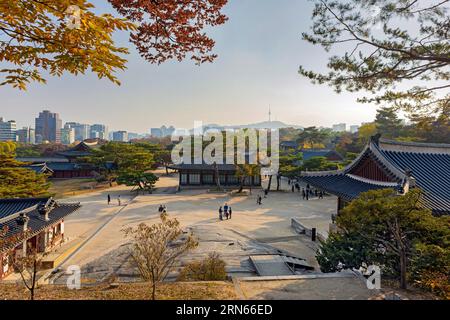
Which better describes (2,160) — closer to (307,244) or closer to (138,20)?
(138,20)

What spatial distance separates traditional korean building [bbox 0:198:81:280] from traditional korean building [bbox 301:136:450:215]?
689 inches

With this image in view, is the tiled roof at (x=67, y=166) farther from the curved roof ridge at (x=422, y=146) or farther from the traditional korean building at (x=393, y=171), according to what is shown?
the curved roof ridge at (x=422, y=146)

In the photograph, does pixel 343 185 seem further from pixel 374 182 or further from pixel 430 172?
pixel 430 172

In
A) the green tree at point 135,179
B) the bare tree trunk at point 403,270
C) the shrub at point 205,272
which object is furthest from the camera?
the green tree at point 135,179

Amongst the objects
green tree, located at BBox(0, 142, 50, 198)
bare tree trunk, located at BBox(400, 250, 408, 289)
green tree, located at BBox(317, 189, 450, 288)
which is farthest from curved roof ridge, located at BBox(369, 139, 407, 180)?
green tree, located at BBox(0, 142, 50, 198)

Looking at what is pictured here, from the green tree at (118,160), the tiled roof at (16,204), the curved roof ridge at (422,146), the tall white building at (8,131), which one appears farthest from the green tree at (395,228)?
the tall white building at (8,131)

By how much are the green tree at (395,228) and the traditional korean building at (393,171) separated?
3.52 m

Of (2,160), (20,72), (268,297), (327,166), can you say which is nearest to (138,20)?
(20,72)

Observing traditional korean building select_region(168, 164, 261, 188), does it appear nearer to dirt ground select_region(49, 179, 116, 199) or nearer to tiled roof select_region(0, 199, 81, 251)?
dirt ground select_region(49, 179, 116, 199)

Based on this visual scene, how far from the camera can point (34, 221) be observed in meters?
16.6

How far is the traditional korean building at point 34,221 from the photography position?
14.4 m

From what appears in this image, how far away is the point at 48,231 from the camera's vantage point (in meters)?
18.4

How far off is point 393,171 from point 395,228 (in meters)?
5.42

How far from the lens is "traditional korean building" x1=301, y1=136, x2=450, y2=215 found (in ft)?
42.8
